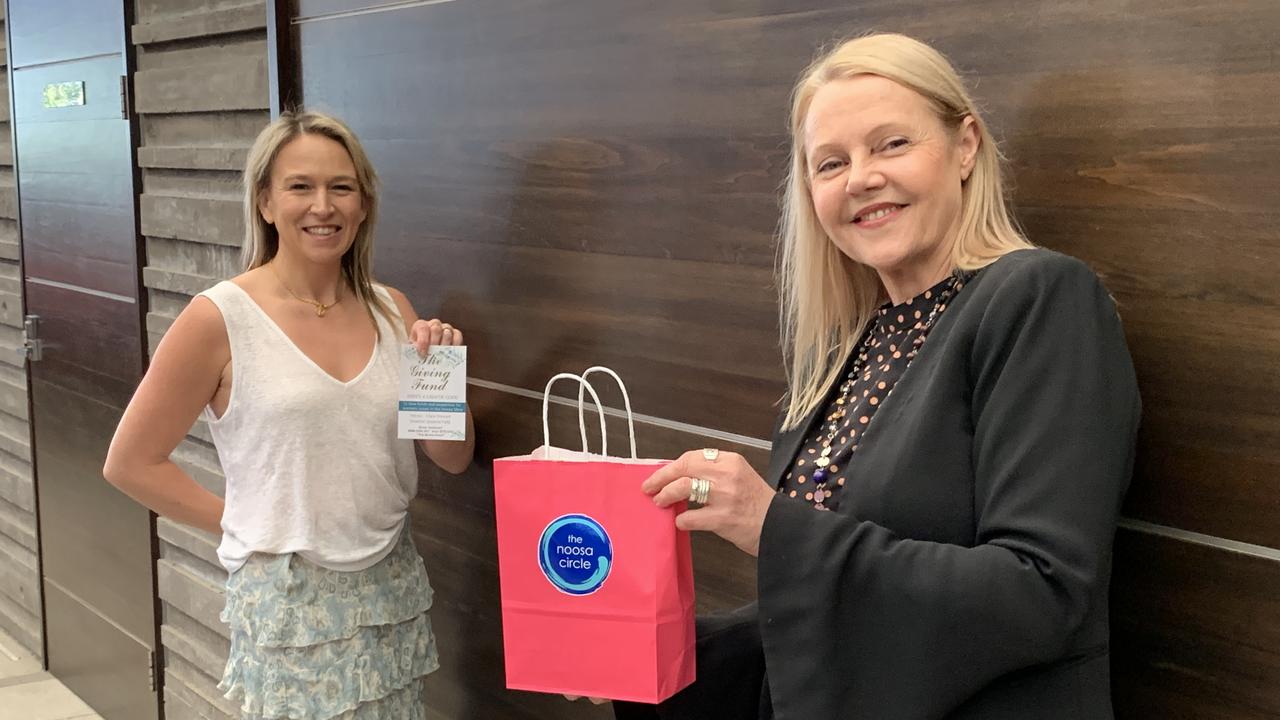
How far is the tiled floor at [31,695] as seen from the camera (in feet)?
14.1

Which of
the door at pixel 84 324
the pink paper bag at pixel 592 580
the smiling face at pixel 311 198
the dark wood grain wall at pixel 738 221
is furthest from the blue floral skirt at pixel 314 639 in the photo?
the door at pixel 84 324

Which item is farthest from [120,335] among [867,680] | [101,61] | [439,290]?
[867,680]

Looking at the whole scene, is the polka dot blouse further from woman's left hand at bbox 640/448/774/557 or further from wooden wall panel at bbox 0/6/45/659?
wooden wall panel at bbox 0/6/45/659

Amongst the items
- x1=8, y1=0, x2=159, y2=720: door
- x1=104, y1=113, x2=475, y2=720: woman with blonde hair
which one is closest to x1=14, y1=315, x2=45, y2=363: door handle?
x1=8, y1=0, x2=159, y2=720: door

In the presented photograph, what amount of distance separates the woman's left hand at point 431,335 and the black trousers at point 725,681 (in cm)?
81

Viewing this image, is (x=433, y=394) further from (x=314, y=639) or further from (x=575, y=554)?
(x=575, y=554)

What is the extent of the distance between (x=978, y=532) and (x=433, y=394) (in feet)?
3.97

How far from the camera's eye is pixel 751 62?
181cm

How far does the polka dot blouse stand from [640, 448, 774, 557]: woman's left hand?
8 centimetres

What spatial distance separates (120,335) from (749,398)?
2575mm

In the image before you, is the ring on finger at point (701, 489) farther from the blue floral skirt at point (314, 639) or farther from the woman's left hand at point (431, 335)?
the blue floral skirt at point (314, 639)

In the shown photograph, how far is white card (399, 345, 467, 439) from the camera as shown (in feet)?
7.07

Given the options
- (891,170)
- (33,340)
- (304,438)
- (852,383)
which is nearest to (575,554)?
(852,383)

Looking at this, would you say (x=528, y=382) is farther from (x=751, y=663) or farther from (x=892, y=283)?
(x=892, y=283)
